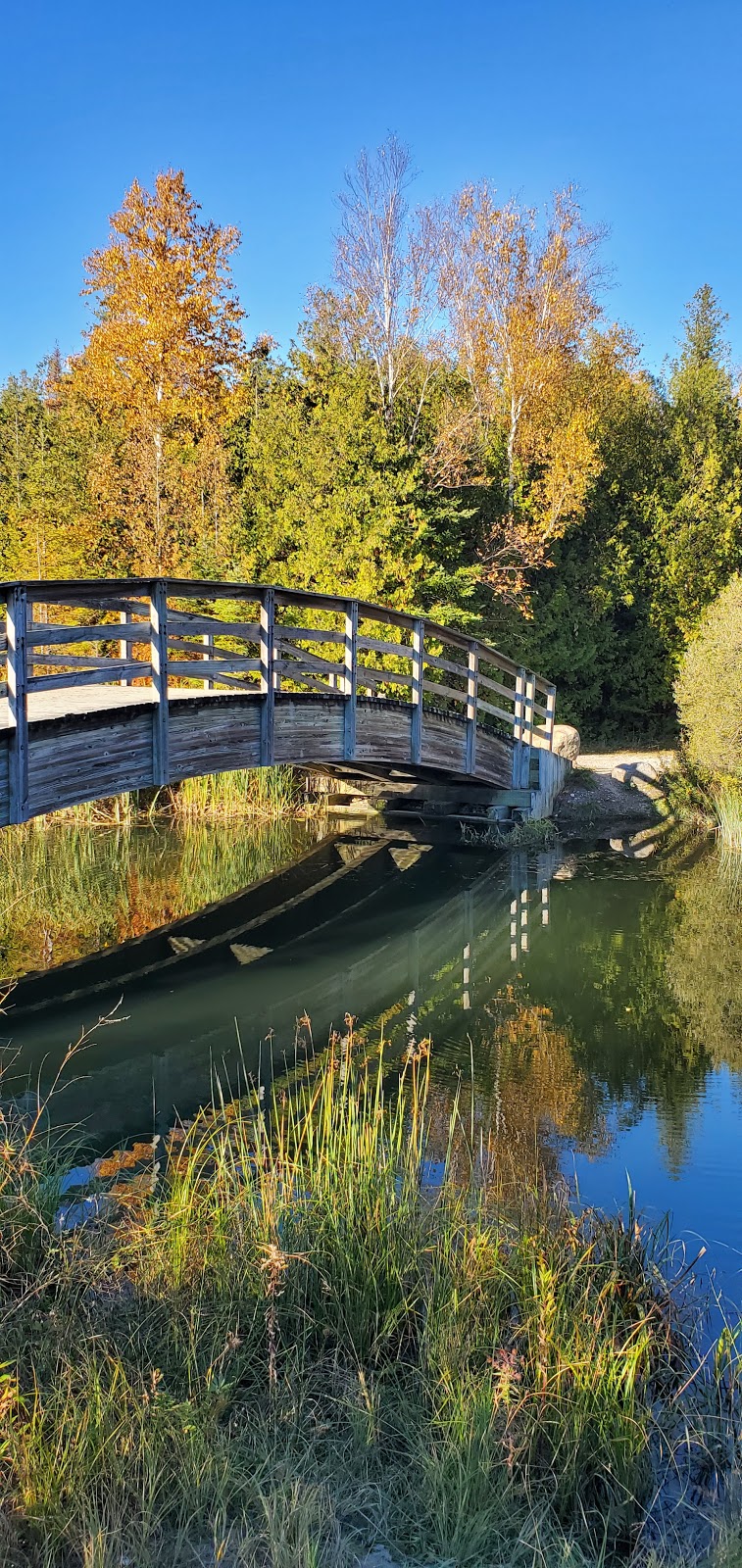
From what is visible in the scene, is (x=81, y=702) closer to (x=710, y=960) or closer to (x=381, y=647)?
(x=381, y=647)

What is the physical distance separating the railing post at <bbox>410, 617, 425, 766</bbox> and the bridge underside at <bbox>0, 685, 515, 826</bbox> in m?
0.06

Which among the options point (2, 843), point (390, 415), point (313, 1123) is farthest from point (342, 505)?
point (313, 1123)

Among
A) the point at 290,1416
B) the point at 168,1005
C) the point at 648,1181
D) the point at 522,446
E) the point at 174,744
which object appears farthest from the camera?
the point at 522,446

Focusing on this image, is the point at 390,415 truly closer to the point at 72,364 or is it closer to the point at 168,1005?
the point at 72,364

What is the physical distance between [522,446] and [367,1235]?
1811 centimetres

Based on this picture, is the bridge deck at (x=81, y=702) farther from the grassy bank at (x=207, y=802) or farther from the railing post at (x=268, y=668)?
the grassy bank at (x=207, y=802)

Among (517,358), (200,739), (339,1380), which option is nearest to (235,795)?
(200,739)

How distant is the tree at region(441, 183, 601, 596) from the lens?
19.5 m

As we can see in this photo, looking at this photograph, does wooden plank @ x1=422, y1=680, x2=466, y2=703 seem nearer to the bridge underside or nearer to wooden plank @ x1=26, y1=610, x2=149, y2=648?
the bridge underside

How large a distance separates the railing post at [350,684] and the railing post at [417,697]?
1.20 m

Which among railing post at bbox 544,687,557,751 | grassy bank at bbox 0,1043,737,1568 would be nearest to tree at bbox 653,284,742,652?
railing post at bbox 544,687,557,751

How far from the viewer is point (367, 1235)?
3.95m

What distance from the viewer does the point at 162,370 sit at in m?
19.3

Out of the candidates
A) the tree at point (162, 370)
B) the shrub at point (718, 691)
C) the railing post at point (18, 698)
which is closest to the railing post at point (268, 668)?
the railing post at point (18, 698)
